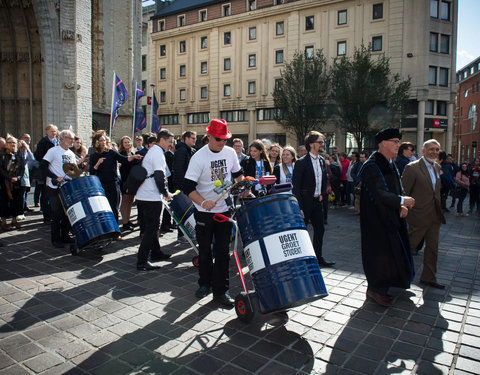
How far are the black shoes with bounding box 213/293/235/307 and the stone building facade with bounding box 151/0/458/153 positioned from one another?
107ft

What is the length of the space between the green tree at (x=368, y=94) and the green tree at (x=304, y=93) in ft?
6.60

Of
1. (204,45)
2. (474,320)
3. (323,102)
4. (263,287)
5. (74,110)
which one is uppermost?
(204,45)

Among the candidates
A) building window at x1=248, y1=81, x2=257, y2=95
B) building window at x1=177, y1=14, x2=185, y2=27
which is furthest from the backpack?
building window at x1=177, y1=14, x2=185, y2=27

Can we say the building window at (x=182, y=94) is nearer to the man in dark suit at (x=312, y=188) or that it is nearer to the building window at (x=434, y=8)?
the building window at (x=434, y=8)

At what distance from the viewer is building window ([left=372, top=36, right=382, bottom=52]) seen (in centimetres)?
3347

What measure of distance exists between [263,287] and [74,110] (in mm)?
16819

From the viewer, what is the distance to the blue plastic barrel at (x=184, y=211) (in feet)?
20.0

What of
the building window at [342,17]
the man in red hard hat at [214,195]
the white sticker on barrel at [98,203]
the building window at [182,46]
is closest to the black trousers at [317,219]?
the man in red hard hat at [214,195]

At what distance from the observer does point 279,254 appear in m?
3.46

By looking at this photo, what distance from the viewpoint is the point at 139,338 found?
3.51 meters

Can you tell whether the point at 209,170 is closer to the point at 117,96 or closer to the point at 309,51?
the point at 117,96

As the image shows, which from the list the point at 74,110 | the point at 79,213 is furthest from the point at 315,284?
the point at 74,110

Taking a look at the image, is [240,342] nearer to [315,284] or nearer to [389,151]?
[315,284]

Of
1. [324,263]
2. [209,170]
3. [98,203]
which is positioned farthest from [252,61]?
[209,170]
